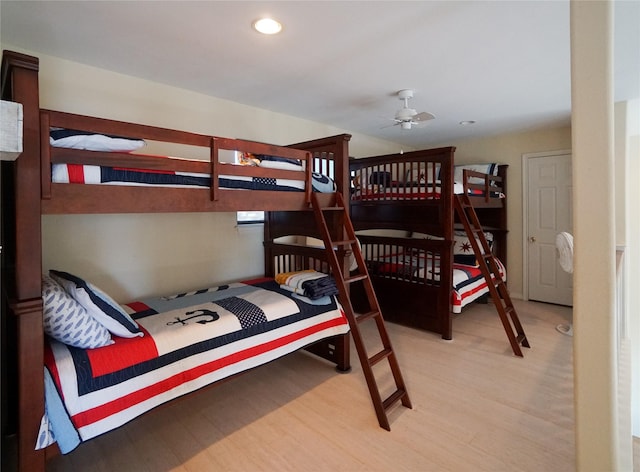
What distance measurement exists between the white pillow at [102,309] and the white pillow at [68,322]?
28 mm

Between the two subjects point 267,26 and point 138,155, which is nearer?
point 138,155

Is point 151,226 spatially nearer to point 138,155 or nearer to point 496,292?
point 138,155

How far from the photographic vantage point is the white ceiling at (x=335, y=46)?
5.91 ft

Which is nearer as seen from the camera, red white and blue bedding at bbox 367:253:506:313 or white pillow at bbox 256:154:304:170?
white pillow at bbox 256:154:304:170

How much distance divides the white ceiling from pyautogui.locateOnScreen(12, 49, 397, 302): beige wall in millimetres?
144

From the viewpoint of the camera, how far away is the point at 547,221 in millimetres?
4570

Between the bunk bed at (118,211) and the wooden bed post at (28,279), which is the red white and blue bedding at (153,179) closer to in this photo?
the bunk bed at (118,211)

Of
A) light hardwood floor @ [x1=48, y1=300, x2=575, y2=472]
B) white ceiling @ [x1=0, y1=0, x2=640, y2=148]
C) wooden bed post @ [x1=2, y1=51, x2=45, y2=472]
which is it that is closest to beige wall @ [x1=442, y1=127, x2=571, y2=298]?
white ceiling @ [x1=0, y1=0, x2=640, y2=148]

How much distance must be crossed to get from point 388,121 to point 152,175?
3066 mm

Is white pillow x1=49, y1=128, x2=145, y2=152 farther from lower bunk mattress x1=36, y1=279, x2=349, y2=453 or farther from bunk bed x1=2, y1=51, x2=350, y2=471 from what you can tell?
lower bunk mattress x1=36, y1=279, x2=349, y2=453

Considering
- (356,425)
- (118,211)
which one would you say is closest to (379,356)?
(356,425)

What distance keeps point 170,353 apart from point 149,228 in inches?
56.0

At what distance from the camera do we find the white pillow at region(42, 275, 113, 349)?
151 centimetres

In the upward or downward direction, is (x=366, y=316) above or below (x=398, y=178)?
below
